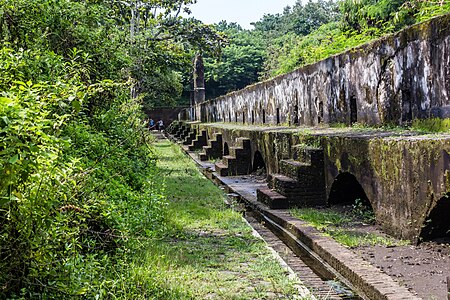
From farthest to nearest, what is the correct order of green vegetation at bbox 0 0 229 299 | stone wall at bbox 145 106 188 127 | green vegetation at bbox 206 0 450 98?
stone wall at bbox 145 106 188 127, green vegetation at bbox 206 0 450 98, green vegetation at bbox 0 0 229 299

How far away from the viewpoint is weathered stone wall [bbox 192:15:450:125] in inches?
231

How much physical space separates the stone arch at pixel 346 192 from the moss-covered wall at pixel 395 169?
107 mm

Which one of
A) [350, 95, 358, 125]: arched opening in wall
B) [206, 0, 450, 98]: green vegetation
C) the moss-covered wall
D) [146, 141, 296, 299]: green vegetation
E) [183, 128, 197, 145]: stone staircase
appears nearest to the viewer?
[146, 141, 296, 299]: green vegetation

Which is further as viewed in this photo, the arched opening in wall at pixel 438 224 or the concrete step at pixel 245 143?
the concrete step at pixel 245 143

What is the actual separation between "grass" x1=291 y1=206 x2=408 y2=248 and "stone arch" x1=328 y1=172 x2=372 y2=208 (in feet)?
0.79

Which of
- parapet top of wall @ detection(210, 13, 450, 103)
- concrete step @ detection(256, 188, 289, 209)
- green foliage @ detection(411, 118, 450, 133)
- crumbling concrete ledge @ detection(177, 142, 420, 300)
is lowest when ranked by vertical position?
crumbling concrete ledge @ detection(177, 142, 420, 300)

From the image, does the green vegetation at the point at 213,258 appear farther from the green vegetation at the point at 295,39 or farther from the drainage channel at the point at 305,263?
the green vegetation at the point at 295,39

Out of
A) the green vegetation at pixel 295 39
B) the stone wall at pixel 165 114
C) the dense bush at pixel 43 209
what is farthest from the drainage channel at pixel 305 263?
the stone wall at pixel 165 114

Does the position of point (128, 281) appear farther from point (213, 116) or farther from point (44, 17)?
point (213, 116)

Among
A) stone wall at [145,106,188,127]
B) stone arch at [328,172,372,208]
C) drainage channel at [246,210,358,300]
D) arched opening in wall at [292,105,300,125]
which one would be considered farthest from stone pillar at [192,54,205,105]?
drainage channel at [246,210,358,300]

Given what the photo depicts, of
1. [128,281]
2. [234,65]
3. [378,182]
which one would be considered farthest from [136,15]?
[234,65]

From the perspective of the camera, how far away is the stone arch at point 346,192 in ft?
24.5

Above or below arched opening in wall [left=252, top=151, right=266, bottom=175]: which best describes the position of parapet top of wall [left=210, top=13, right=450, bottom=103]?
above

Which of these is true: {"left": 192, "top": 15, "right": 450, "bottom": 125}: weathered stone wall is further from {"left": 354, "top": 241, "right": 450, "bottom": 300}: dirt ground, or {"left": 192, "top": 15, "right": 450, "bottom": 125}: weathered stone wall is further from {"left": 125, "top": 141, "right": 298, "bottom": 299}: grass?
{"left": 125, "top": 141, "right": 298, "bottom": 299}: grass
